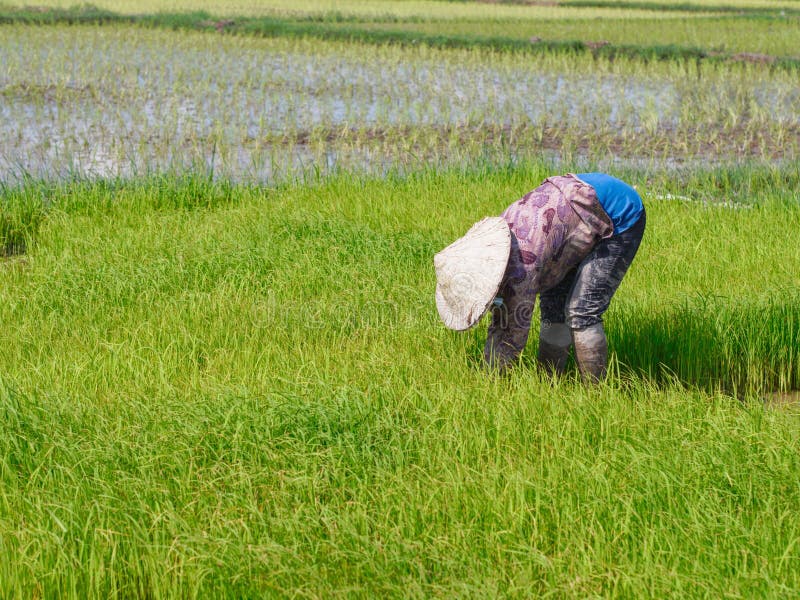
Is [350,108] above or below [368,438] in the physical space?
above

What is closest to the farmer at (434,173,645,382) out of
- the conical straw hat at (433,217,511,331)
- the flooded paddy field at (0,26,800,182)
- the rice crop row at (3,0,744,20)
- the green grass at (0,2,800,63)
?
the conical straw hat at (433,217,511,331)

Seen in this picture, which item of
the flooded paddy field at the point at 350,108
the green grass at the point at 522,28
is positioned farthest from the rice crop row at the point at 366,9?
the flooded paddy field at the point at 350,108

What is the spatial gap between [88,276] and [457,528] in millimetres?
2913

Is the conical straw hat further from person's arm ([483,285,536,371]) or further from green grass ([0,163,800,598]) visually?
green grass ([0,163,800,598])

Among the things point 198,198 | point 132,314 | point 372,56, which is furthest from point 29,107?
point 132,314

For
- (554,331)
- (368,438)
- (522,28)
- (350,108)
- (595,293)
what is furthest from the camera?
(522,28)

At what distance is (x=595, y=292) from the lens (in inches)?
122

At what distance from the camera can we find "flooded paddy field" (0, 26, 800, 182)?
8.14 metres

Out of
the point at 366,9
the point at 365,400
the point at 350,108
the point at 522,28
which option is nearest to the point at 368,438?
the point at 365,400

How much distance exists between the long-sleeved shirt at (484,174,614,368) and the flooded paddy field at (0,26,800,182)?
378 cm

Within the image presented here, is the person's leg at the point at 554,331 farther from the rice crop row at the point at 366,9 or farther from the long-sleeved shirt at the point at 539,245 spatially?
the rice crop row at the point at 366,9

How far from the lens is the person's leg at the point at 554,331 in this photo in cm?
329

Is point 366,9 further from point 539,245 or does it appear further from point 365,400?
point 365,400

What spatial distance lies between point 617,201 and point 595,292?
0.32 metres
